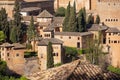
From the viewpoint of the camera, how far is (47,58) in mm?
15195

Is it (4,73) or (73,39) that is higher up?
(73,39)

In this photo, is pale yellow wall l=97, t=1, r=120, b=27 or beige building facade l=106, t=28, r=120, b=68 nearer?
beige building facade l=106, t=28, r=120, b=68

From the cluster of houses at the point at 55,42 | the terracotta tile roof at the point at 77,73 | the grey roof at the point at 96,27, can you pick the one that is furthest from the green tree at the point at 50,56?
the terracotta tile roof at the point at 77,73

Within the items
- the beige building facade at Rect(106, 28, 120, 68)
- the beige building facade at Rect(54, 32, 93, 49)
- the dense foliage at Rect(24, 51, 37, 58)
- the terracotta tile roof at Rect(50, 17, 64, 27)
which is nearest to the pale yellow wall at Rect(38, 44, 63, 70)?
the dense foliage at Rect(24, 51, 37, 58)

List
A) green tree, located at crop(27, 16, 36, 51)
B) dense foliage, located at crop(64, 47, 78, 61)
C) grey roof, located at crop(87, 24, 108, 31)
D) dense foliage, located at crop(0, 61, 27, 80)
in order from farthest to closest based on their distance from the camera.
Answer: grey roof, located at crop(87, 24, 108, 31), green tree, located at crop(27, 16, 36, 51), dense foliage, located at crop(64, 47, 78, 61), dense foliage, located at crop(0, 61, 27, 80)

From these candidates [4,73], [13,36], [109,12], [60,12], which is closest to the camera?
[4,73]

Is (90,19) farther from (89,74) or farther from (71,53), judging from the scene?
(89,74)

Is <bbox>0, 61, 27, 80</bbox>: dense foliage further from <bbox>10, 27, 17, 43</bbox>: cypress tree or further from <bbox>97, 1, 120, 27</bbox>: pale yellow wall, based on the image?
<bbox>97, 1, 120, 27</bbox>: pale yellow wall

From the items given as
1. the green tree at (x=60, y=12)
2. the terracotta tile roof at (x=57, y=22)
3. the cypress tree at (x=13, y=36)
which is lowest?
the cypress tree at (x=13, y=36)

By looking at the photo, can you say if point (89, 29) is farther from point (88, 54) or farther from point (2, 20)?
point (2, 20)

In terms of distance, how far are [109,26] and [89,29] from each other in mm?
1368

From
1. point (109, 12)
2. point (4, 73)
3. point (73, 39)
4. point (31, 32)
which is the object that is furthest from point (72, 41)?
point (109, 12)

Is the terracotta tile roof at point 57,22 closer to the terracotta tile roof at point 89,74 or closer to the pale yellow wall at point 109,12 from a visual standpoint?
the pale yellow wall at point 109,12

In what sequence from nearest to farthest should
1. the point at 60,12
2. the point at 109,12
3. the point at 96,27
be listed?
the point at 96,27 < the point at 109,12 < the point at 60,12
